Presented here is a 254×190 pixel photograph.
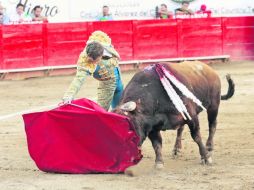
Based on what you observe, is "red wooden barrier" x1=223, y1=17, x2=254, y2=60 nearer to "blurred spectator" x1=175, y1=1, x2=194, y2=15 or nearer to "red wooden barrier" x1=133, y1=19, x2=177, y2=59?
"blurred spectator" x1=175, y1=1, x2=194, y2=15

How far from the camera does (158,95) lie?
648cm

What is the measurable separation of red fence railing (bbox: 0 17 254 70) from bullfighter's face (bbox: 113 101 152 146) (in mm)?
8543

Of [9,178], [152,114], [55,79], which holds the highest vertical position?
[152,114]

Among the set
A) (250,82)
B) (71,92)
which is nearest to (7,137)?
(71,92)

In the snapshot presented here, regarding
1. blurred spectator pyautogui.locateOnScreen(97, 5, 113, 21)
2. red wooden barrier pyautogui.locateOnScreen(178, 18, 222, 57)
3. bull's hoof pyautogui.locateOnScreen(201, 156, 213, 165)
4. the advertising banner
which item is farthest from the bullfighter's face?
red wooden barrier pyautogui.locateOnScreen(178, 18, 222, 57)

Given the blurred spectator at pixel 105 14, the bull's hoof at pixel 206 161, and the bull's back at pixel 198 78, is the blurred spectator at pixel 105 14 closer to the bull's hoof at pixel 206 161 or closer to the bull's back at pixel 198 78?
the bull's back at pixel 198 78

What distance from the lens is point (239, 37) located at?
1825 cm

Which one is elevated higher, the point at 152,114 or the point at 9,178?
the point at 152,114

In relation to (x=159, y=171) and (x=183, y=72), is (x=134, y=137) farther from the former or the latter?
(x=183, y=72)

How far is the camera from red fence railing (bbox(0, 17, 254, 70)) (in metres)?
14.9

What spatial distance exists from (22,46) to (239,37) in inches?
218

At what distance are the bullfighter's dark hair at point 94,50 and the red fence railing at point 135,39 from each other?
8.25 metres

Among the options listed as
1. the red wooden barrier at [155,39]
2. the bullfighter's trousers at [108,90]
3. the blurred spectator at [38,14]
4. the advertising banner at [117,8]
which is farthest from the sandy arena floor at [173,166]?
the advertising banner at [117,8]

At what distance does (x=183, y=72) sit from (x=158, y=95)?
53cm
